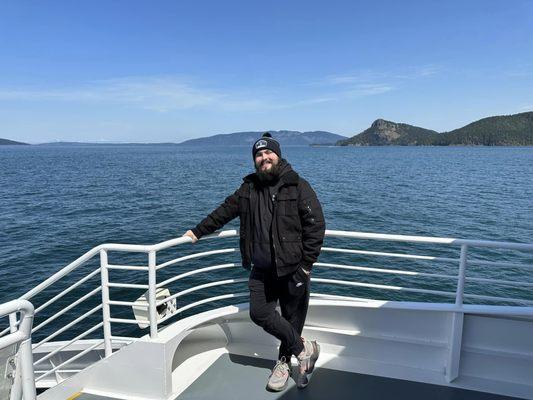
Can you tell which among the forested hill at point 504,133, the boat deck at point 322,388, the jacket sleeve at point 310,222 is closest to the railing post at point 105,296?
the boat deck at point 322,388

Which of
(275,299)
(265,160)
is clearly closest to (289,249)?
(275,299)

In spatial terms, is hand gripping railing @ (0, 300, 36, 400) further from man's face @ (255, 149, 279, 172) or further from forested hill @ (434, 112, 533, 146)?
forested hill @ (434, 112, 533, 146)

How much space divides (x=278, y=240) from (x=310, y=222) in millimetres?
300

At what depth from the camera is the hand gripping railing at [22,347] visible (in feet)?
6.24

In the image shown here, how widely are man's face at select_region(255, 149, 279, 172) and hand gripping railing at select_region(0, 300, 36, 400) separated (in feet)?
6.33

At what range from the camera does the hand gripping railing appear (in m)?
1.90

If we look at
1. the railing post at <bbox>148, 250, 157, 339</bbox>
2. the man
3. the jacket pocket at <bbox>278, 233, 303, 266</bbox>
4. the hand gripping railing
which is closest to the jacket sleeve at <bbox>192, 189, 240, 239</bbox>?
the man

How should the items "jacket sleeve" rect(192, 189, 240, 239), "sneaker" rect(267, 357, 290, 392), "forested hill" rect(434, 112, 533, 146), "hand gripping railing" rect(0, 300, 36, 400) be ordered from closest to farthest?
"hand gripping railing" rect(0, 300, 36, 400)
"sneaker" rect(267, 357, 290, 392)
"jacket sleeve" rect(192, 189, 240, 239)
"forested hill" rect(434, 112, 533, 146)

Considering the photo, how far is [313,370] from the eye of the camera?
12.4 feet

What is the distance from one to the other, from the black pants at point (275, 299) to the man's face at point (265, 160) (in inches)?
35.3

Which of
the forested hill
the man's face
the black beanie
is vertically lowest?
the man's face

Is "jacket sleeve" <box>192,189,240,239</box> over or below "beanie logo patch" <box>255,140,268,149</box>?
below

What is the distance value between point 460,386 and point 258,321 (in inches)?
78.2

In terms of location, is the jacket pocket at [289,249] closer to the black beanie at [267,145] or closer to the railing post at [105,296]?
the black beanie at [267,145]
